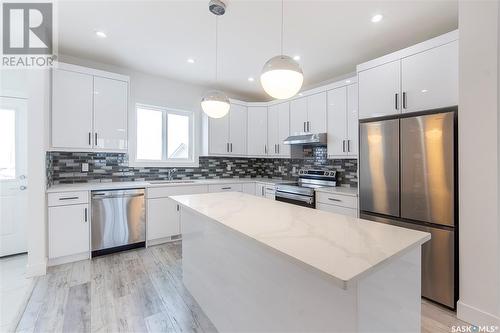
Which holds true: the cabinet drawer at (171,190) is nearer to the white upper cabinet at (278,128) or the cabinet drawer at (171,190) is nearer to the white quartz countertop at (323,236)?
the white upper cabinet at (278,128)

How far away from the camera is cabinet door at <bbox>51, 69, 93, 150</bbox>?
2.96m

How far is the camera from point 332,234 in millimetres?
1263

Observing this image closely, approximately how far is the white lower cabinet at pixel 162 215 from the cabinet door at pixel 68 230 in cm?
76

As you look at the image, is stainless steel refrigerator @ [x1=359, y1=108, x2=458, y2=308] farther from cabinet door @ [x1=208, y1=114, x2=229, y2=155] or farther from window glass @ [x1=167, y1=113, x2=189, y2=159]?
window glass @ [x1=167, y1=113, x2=189, y2=159]

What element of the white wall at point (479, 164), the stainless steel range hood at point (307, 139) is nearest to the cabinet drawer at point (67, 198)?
the stainless steel range hood at point (307, 139)

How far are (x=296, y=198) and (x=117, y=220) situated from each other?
2550 millimetres

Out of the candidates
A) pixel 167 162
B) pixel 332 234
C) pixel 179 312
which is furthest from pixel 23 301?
pixel 332 234

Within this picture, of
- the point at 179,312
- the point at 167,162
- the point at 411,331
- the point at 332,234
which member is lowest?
the point at 179,312

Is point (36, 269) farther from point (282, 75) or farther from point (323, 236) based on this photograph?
point (282, 75)

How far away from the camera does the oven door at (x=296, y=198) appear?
3.33m

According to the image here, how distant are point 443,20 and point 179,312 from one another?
12.2ft

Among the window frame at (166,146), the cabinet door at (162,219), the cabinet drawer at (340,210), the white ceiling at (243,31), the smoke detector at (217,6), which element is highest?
the white ceiling at (243,31)

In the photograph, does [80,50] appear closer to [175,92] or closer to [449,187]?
[175,92]

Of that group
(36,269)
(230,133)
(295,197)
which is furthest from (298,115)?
(36,269)
